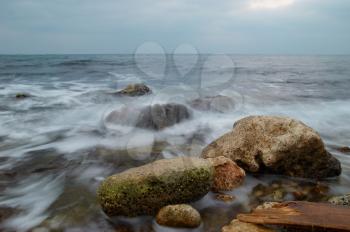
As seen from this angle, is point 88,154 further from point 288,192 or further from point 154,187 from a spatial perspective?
point 288,192

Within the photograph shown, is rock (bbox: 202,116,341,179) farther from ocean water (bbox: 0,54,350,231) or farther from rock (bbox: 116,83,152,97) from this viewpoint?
rock (bbox: 116,83,152,97)

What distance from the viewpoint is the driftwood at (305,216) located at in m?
3.53

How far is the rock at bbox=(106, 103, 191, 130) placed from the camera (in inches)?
384

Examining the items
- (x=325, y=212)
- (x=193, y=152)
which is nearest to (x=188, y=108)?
(x=193, y=152)

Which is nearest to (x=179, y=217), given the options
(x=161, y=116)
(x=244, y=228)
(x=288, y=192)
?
(x=244, y=228)

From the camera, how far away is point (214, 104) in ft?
41.5

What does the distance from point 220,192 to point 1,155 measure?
500 cm

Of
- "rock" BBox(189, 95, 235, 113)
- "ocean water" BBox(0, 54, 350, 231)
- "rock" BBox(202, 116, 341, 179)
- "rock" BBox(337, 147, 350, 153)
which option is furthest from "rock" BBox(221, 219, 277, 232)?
"rock" BBox(189, 95, 235, 113)

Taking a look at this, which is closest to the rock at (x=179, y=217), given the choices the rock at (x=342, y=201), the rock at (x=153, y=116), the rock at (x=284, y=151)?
the rock at (x=342, y=201)

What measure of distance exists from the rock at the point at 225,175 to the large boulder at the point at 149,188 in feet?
2.18

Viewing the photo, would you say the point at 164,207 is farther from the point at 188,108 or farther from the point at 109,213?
the point at 188,108

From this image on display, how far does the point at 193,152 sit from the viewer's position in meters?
7.54

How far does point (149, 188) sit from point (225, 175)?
1.46 m

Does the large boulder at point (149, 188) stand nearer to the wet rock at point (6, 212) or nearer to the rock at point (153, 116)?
the wet rock at point (6, 212)
